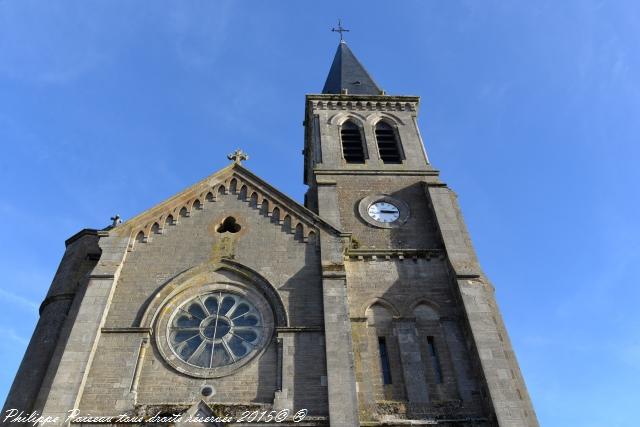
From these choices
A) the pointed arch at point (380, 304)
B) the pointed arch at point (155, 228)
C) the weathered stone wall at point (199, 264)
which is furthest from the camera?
the pointed arch at point (155, 228)

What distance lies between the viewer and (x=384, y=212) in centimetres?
1809

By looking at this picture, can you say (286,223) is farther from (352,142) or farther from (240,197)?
(352,142)

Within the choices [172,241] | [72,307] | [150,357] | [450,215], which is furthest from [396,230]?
[72,307]

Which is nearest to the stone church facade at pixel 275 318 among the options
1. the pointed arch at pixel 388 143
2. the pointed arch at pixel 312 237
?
the pointed arch at pixel 312 237

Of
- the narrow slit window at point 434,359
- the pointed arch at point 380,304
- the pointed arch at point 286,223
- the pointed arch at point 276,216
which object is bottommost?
the narrow slit window at point 434,359

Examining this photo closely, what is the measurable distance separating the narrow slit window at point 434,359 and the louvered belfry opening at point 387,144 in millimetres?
8390

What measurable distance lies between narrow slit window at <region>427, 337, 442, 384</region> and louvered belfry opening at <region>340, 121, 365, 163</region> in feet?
28.3

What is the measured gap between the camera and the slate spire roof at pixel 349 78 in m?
25.6

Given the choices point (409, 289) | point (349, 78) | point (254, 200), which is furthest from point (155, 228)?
point (349, 78)

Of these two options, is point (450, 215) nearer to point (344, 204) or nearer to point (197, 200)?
point (344, 204)

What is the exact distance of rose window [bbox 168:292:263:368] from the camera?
12953 mm

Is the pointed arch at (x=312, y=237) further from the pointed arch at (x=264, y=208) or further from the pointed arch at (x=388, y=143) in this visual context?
the pointed arch at (x=388, y=143)

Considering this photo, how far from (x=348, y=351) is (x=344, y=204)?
22.3 feet

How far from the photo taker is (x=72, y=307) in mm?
14250
